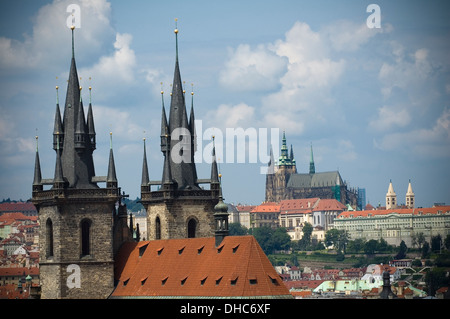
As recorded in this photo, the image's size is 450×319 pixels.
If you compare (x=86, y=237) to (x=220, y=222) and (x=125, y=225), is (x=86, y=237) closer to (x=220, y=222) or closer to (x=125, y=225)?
(x=125, y=225)

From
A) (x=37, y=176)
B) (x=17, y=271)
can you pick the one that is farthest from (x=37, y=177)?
(x=17, y=271)

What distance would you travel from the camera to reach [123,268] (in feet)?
305

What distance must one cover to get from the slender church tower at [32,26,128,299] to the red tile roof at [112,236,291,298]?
200cm

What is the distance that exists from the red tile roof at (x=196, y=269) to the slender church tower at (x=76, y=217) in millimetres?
1998

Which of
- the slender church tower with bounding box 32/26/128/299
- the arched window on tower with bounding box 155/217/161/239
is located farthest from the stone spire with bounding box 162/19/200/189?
the slender church tower with bounding box 32/26/128/299

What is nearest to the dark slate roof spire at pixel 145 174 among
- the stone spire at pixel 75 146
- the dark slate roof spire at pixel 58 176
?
the stone spire at pixel 75 146

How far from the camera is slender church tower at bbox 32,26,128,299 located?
9131cm

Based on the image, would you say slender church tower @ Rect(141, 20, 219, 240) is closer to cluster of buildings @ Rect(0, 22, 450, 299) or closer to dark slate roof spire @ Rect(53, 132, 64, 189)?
cluster of buildings @ Rect(0, 22, 450, 299)

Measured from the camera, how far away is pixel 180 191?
314ft
